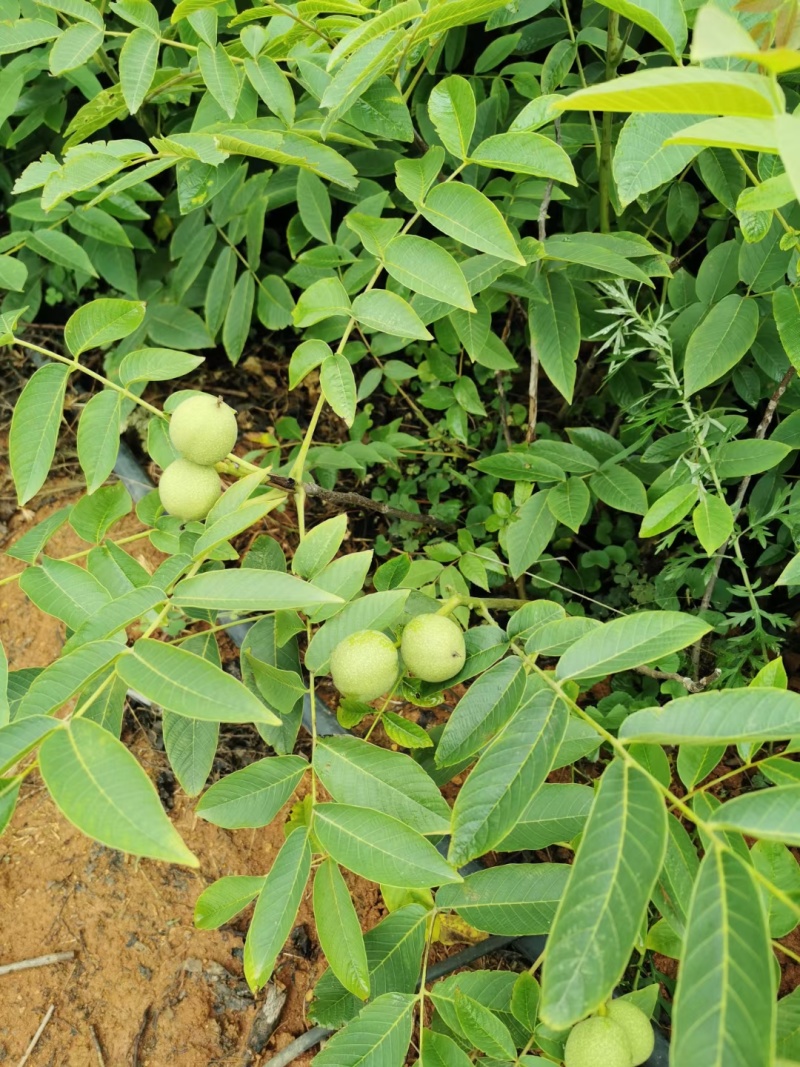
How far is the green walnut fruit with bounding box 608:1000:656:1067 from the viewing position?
4.30 ft

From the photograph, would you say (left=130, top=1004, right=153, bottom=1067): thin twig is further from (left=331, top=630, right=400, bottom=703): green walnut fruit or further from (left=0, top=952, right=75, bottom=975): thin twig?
(left=331, top=630, right=400, bottom=703): green walnut fruit

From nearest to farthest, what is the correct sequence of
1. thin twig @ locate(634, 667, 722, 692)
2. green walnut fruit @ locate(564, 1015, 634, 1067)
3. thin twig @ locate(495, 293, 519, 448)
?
green walnut fruit @ locate(564, 1015, 634, 1067), thin twig @ locate(634, 667, 722, 692), thin twig @ locate(495, 293, 519, 448)

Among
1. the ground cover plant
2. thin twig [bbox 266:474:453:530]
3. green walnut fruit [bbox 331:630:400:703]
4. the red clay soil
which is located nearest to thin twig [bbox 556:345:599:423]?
the ground cover plant

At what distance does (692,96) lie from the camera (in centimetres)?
81

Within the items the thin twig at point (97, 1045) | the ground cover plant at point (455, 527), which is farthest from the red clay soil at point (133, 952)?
the ground cover plant at point (455, 527)

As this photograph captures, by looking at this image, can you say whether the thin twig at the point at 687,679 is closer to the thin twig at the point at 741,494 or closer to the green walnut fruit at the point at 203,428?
the thin twig at the point at 741,494

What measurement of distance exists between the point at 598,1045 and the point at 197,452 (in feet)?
4.06

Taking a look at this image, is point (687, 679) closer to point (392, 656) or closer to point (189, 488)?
point (392, 656)

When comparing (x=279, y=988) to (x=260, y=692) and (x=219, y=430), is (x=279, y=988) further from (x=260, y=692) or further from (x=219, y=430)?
(x=219, y=430)

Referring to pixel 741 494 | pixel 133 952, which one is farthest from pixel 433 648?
pixel 133 952

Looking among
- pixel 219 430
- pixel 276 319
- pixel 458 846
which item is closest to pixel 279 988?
pixel 458 846

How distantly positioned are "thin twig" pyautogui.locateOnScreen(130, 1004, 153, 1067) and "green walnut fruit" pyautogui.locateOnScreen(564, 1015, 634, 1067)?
1233 mm

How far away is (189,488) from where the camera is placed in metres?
1.64

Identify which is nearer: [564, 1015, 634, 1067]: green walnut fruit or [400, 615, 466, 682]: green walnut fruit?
[564, 1015, 634, 1067]: green walnut fruit
